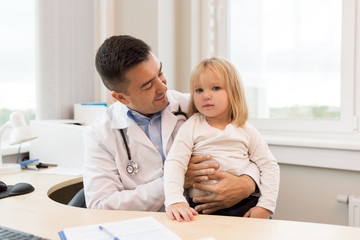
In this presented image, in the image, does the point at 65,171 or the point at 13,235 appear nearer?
the point at 13,235

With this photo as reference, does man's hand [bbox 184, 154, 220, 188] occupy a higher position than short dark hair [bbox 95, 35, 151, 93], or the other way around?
short dark hair [bbox 95, 35, 151, 93]

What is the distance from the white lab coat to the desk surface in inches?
8.5

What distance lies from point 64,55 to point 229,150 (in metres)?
1.48

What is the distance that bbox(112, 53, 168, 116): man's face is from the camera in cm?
133

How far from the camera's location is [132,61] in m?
1.30

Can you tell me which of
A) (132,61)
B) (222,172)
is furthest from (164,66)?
(222,172)

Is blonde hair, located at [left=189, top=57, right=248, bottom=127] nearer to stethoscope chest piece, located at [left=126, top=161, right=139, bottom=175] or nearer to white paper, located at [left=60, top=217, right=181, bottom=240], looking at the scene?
stethoscope chest piece, located at [left=126, top=161, right=139, bottom=175]

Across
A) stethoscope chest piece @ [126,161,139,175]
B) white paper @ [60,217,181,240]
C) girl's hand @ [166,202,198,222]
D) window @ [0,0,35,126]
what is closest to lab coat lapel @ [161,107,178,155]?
stethoscope chest piece @ [126,161,139,175]

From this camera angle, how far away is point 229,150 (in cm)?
132

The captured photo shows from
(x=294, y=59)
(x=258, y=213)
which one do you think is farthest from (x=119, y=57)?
(x=294, y=59)

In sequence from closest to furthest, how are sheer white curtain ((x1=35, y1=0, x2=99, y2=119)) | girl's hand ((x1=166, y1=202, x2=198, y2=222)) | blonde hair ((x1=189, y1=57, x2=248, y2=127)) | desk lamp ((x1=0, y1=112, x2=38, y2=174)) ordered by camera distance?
girl's hand ((x1=166, y1=202, x2=198, y2=222)), blonde hair ((x1=189, y1=57, x2=248, y2=127)), desk lamp ((x1=0, y1=112, x2=38, y2=174)), sheer white curtain ((x1=35, y1=0, x2=99, y2=119))

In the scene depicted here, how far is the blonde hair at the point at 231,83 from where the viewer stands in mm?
1350

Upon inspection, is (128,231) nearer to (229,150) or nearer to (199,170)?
(199,170)

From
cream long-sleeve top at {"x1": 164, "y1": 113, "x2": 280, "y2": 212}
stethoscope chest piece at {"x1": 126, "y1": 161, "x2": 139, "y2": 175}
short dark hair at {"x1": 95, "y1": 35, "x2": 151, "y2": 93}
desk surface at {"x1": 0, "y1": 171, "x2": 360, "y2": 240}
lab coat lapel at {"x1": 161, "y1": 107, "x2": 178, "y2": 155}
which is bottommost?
desk surface at {"x1": 0, "y1": 171, "x2": 360, "y2": 240}
